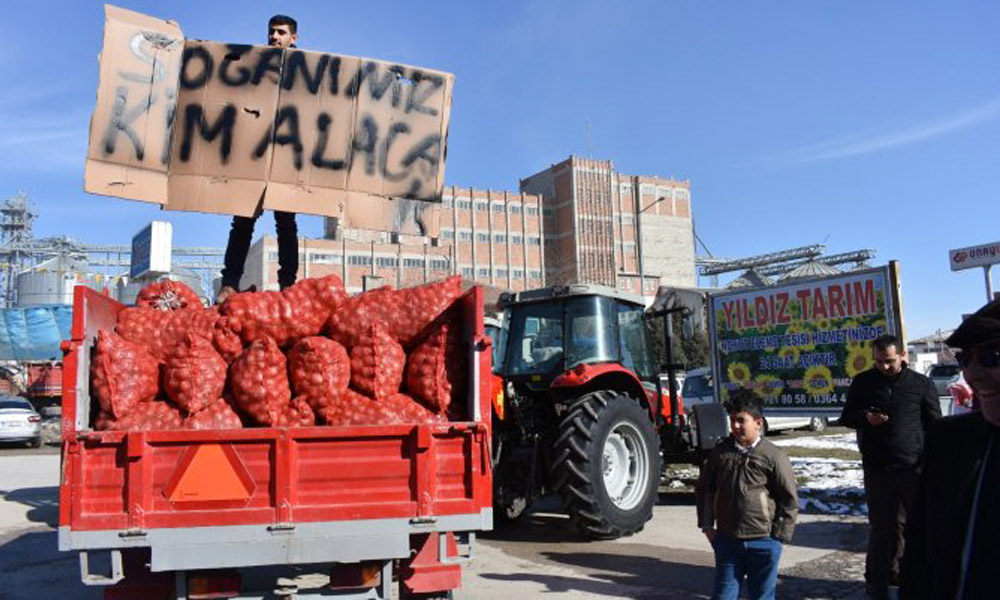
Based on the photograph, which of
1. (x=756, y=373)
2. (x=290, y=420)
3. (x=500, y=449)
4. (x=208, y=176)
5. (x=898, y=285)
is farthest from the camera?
(x=756, y=373)

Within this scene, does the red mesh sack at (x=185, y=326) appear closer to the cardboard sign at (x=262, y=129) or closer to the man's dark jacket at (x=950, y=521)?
the cardboard sign at (x=262, y=129)

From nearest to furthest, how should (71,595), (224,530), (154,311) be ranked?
(224,530)
(154,311)
(71,595)

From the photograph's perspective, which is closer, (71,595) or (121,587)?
(121,587)

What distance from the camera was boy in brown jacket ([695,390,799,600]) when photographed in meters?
4.12

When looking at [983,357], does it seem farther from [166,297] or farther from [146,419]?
[166,297]

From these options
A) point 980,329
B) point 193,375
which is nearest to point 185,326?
point 193,375

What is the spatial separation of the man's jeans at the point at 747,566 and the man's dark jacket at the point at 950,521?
2.08 metres

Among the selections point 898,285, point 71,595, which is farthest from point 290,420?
point 898,285

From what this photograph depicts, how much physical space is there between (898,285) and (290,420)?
8.58m

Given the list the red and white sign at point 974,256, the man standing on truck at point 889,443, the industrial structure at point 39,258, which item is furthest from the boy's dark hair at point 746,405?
the industrial structure at point 39,258

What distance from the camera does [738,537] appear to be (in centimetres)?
413

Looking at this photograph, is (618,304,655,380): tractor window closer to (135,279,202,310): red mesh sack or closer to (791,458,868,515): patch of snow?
(791,458,868,515): patch of snow

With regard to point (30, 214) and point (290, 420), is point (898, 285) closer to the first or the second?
point (290, 420)

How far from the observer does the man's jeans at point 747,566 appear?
4121 millimetres
